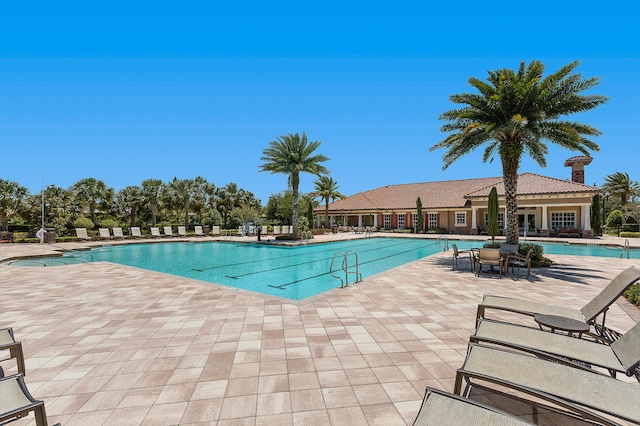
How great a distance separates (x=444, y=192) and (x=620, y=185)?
2235cm

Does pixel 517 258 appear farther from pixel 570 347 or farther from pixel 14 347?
pixel 14 347

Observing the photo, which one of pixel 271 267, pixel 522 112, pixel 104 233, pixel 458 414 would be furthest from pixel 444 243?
pixel 104 233

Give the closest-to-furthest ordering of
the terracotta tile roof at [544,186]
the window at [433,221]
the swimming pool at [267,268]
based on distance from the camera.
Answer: the swimming pool at [267,268] → the terracotta tile roof at [544,186] → the window at [433,221]

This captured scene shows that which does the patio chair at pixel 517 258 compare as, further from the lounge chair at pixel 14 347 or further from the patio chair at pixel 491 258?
the lounge chair at pixel 14 347

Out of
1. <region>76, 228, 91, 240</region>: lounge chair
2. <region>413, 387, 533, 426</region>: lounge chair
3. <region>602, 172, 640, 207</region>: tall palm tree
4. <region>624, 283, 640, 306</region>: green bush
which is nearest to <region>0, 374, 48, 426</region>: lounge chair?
<region>413, 387, 533, 426</region>: lounge chair

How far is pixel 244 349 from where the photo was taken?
4.14 meters

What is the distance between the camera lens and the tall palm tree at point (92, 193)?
111 ft

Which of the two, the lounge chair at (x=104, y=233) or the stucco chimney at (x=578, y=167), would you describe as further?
the stucco chimney at (x=578, y=167)

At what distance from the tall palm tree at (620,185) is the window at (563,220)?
17655 millimetres

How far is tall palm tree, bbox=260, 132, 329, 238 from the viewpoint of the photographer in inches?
1002

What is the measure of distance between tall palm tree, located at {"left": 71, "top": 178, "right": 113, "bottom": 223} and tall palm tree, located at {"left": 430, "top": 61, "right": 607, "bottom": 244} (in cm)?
3795

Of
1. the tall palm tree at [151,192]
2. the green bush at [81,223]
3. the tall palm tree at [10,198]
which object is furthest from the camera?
the tall palm tree at [151,192]

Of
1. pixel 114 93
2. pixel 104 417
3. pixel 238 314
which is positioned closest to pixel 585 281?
pixel 238 314

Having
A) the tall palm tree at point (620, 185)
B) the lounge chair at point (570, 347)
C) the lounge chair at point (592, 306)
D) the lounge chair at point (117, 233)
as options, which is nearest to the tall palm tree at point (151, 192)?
the lounge chair at point (117, 233)
